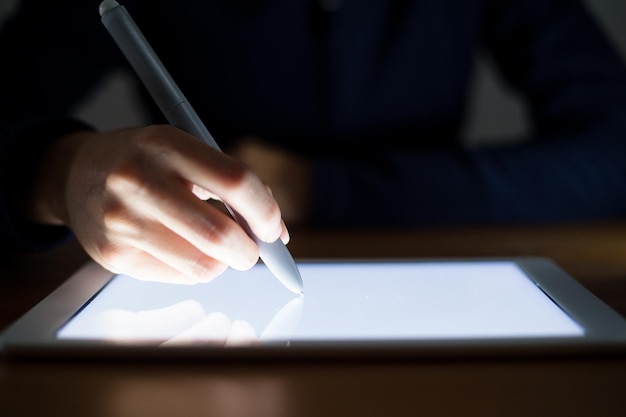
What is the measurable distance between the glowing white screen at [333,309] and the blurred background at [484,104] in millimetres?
977

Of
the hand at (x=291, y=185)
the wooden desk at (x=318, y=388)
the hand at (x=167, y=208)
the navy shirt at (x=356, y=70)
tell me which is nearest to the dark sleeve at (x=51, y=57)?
the navy shirt at (x=356, y=70)

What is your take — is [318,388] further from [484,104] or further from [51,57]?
[484,104]

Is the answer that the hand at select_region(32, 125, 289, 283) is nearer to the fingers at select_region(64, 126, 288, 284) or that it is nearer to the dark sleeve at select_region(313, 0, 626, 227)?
the fingers at select_region(64, 126, 288, 284)

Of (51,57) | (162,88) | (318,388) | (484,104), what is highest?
(484,104)

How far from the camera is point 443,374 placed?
0.81 feet

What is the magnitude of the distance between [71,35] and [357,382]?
693mm

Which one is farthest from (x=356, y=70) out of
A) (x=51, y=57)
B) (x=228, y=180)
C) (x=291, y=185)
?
(x=228, y=180)

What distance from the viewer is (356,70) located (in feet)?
2.52

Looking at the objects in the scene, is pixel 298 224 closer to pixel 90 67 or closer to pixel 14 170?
pixel 14 170

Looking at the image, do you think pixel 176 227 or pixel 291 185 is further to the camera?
pixel 291 185

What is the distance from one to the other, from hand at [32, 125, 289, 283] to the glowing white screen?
0.06 ft

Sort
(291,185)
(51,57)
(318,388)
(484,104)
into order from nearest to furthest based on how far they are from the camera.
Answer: (318,388), (291,185), (51,57), (484,104)

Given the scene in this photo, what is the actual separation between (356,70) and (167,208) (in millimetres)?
526

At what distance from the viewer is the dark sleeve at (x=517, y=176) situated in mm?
582
